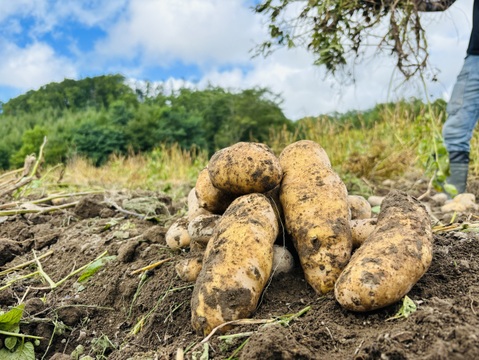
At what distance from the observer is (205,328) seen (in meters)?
1.52

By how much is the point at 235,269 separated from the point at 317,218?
40 cm

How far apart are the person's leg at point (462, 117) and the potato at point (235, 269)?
9.57ft

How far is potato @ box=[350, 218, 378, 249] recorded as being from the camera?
74.0 inches

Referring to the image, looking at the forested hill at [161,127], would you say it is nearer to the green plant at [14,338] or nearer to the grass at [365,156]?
the grass at [365,156]

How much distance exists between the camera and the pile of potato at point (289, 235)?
1520mm

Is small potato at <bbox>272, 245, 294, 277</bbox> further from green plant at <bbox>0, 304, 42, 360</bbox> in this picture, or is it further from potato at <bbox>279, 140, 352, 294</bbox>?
green plant at <bbox>0, 304, 42, 360</bbox>

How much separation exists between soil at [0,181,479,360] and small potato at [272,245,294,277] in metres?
0.04

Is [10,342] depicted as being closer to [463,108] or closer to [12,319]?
[12,319]

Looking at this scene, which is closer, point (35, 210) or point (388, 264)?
point (388, 264)

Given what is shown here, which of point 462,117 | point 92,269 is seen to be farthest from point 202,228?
point 462,117

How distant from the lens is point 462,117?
400 cm

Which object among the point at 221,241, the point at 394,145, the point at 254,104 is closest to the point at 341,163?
the point at 394,145

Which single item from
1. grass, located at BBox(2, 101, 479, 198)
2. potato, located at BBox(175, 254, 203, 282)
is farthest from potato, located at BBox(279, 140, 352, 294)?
grass, located at BBox(2, 101, 479, 198)

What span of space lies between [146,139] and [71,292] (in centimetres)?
2144
